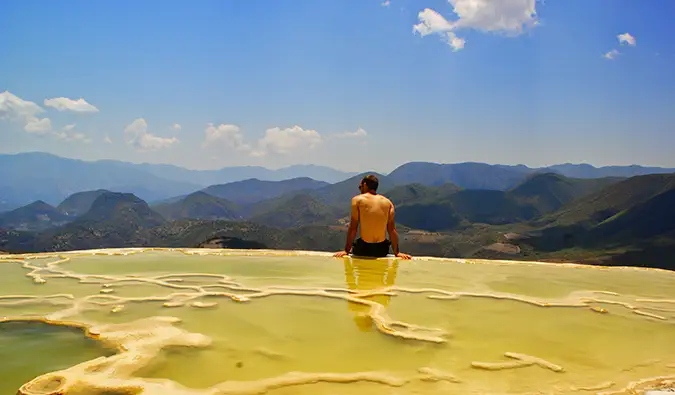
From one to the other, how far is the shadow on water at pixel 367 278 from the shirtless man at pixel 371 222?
1.20ft

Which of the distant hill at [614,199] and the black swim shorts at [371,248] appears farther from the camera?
the distant hill at [614,199]

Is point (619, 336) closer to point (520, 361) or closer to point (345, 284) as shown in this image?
point (520, 361)

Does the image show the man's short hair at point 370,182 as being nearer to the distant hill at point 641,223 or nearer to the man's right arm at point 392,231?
the man's right arm at point 392,231

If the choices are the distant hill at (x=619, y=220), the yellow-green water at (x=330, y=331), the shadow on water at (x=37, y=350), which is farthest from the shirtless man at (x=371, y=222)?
the distant hill at (x=619, y=220)

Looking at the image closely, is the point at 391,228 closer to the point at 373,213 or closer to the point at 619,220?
the point at 373,213

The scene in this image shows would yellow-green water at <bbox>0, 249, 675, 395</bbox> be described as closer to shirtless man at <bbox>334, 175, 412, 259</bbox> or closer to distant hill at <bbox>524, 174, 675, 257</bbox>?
shirtless man at <bbox>334, 175, 412, 259</bbox>

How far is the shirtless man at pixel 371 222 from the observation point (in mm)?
10641

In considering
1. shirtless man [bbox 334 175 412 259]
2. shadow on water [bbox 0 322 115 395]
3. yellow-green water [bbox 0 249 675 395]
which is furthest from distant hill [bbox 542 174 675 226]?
shadow on water [bbox 0 322 115 395]

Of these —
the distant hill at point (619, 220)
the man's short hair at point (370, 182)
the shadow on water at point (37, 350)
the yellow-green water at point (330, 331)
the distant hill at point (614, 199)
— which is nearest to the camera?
the yellow-green water at point (330, 331)

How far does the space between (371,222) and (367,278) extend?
2.11 m

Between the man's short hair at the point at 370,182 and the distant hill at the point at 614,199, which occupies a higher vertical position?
the distant hill at the point at 614,199

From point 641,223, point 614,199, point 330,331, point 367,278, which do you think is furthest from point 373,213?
point 614,199

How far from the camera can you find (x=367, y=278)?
882 cm

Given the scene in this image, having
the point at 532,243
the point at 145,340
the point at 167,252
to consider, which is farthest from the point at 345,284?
the point at 532,243
